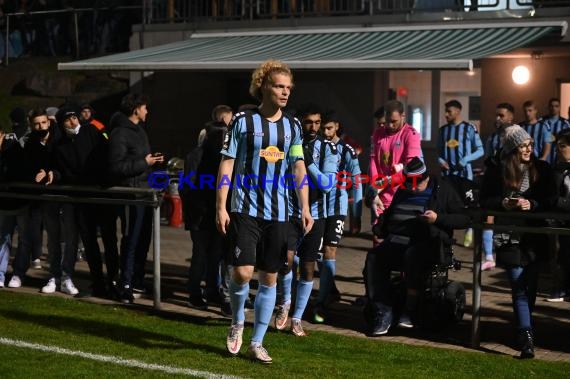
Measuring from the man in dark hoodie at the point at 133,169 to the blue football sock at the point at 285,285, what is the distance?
1.95 metres

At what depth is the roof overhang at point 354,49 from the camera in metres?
15.1

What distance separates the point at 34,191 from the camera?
11500 mm

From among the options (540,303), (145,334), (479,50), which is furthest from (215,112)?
(479,50)

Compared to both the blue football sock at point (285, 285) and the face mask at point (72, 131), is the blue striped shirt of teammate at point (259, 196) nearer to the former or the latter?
the blue football sock at point (285, 285)

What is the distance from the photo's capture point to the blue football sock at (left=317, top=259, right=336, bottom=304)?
10242 mm

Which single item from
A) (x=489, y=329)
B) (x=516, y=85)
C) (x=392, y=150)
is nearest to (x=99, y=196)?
(x=392, y=150)

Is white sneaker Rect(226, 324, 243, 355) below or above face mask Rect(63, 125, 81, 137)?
below

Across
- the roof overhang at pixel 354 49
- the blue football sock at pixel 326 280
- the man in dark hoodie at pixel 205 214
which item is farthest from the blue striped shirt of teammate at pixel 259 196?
the roof overhang at pixel 354 49

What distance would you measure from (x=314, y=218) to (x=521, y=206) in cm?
196

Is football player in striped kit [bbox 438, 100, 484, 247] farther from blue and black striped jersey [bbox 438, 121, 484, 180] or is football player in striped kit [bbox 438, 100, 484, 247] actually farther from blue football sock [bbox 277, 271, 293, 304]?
blue football sock [bbox 277, 271, 293, 304]

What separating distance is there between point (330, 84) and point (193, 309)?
12340mm

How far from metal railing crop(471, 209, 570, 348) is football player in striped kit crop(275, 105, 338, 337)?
4.54 feet

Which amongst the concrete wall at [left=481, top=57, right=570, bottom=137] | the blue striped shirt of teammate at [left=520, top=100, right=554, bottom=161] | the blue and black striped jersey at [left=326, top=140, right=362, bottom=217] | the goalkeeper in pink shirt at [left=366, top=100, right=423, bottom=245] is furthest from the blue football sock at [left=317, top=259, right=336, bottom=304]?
the concrete wall at [left=481, top=57, right=570, bottom=137]

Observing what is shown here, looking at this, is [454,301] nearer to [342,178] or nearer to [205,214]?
[342,178]
